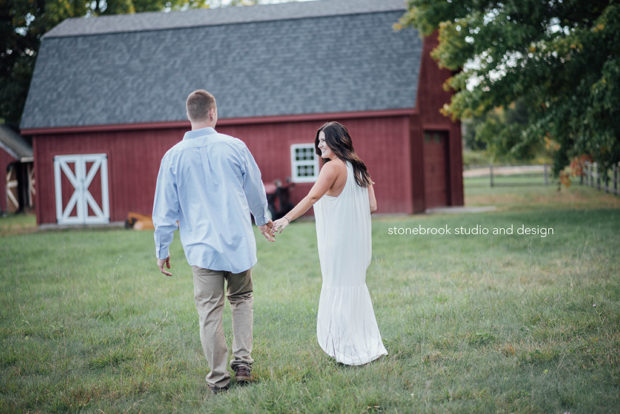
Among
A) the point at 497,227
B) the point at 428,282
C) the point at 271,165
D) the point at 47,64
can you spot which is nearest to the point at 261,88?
the point at 271,165

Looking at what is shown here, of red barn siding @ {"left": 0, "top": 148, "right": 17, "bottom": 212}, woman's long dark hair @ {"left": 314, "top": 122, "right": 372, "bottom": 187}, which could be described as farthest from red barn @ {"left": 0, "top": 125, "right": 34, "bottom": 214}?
woman's long dark hair @ {"left": 314, "top": 122, "right": 372, "bottom": 187}

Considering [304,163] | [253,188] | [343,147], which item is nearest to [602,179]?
[304,163]

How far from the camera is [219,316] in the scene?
4371mm

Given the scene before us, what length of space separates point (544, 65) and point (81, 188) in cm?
1401

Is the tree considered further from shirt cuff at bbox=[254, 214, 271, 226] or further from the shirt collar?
the shirt collar

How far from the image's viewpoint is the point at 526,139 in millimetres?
13812

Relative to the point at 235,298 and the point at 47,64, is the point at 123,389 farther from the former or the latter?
the point at 47,64

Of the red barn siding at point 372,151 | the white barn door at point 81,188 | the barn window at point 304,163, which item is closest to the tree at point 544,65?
A: the red barn siding at point 372,151

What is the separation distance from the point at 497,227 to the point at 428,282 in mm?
5457

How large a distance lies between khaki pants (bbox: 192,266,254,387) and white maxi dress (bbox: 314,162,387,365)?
25.7 inches

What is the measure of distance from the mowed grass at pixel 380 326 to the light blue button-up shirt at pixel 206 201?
0.98m

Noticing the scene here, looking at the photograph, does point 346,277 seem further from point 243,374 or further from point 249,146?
point 249,146

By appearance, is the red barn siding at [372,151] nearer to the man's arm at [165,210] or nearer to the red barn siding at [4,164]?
the red barn siding at [4,164]

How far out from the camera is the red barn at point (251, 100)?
18547 mm
